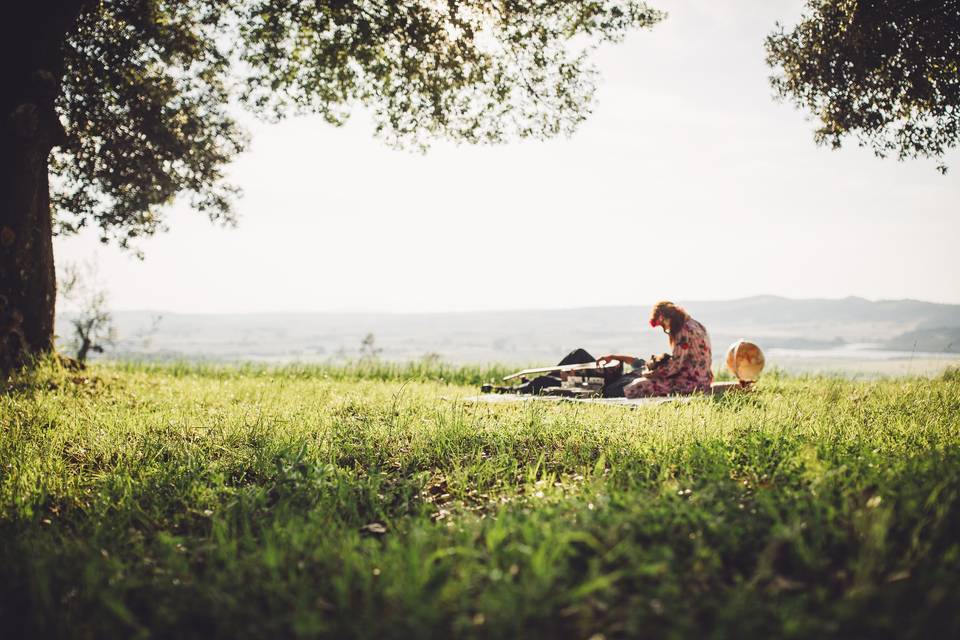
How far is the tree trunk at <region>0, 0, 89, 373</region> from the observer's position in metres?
11.0

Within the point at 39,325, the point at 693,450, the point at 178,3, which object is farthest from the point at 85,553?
the point at 178,3

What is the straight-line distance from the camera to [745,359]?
11.7 m

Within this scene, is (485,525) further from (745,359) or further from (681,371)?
(745,359)

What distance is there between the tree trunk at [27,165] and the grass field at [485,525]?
17.3ft

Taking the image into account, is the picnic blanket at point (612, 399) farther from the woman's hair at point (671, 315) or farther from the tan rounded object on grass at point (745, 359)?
the woman's hair at point (671, 315)

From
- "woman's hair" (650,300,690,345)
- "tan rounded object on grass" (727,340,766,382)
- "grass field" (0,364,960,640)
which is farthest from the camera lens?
"tan rounded object on grass" (727,340,766,382)

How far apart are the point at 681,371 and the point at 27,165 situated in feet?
42.1

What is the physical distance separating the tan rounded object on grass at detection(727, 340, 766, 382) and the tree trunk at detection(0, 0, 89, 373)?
13617mm

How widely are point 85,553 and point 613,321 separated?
174 meters

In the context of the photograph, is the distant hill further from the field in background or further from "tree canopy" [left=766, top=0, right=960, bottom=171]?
"tree canopy" [left=766, top=0, right=960, bottom=171]

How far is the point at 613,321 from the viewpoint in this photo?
173875 mm

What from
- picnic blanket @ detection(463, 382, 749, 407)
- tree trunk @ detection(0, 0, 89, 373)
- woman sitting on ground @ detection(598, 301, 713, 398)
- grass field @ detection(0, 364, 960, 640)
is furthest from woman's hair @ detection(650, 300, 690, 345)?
tree trunk @ detection(0, 0, 89, 373)

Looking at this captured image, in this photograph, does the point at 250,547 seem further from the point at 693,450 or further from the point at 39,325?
the point at 39,325

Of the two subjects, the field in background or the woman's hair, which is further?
the field in background
